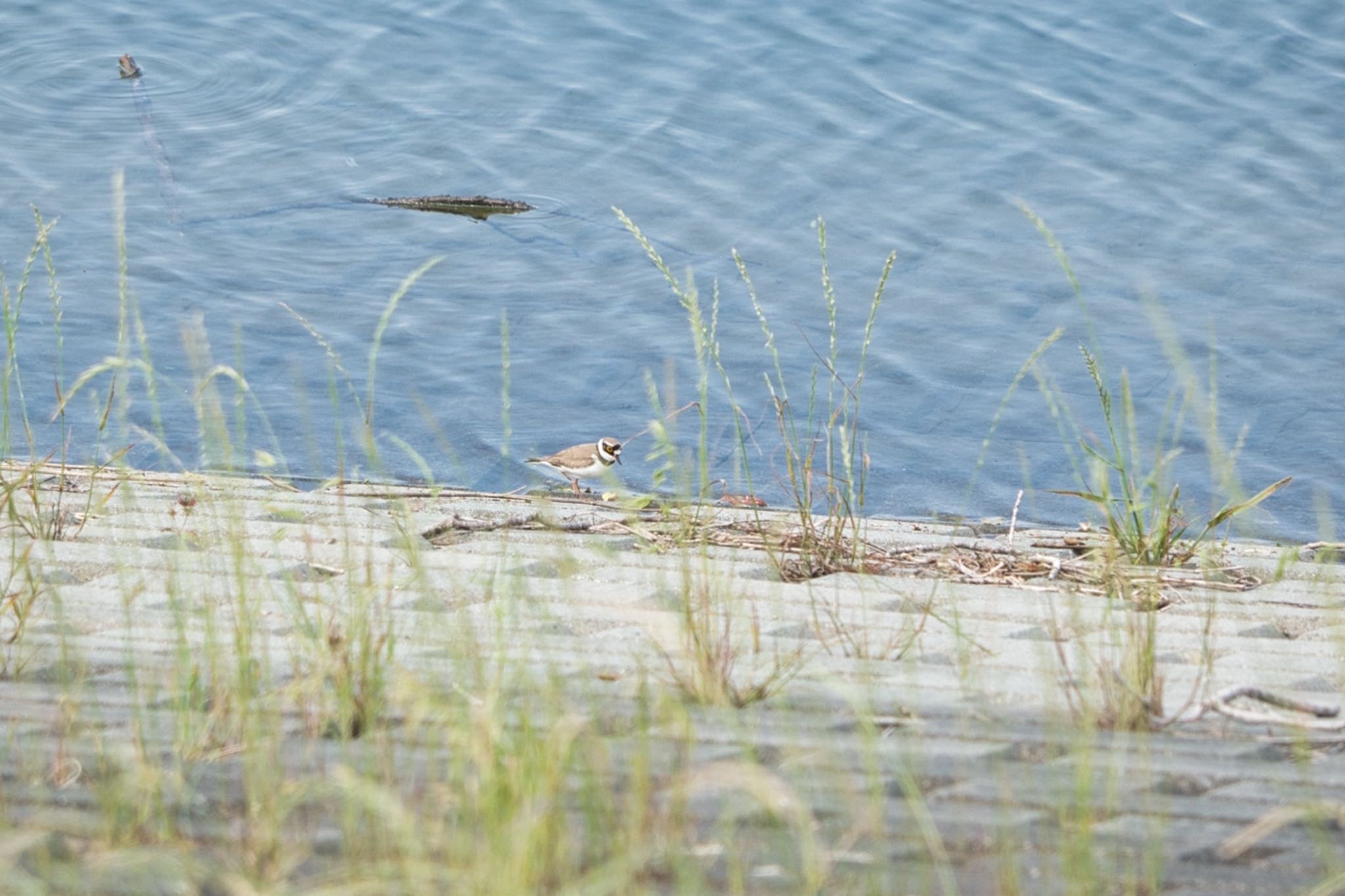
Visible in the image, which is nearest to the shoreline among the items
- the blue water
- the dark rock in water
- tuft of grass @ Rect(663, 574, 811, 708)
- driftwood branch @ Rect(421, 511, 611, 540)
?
tuft of grass @ Rect(663, 574, 811, 708)

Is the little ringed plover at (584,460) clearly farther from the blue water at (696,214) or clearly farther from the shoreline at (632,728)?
the shoreline at (632,728)

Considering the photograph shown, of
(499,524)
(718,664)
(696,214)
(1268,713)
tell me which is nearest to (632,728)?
(718,664)

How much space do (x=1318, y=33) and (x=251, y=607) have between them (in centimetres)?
1141

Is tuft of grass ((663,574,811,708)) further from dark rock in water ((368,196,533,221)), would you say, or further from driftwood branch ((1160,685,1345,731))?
dark rock in water ((368,196,533,221))

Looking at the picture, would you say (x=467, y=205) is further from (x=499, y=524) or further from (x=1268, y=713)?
(x=1268, y=713)

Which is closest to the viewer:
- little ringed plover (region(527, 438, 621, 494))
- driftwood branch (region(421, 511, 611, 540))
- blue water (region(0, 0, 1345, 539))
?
driftwood branch (region(421, 511, 611, 540))

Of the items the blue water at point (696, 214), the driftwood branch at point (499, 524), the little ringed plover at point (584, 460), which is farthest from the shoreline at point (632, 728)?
the blue water at point (696, 214)

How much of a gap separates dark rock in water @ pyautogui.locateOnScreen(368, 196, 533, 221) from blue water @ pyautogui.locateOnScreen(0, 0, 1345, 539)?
10 centimetres

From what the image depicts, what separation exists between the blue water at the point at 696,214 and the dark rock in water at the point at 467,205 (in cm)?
10

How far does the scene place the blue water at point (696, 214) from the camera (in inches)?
333

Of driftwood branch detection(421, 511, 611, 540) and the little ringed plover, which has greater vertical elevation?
the little ringed plover

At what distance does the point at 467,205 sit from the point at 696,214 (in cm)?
140

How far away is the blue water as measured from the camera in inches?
333

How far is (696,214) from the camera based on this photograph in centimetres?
1044
